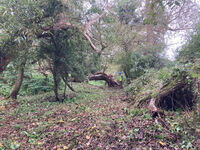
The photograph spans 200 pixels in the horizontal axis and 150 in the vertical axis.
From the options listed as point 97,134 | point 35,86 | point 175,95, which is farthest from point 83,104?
point 35,86

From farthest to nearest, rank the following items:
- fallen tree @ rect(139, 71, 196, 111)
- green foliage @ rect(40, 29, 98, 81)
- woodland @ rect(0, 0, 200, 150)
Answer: green foliage @ rect(40, 29, 98, 81), fallen tree @ rect(139, 71, 196, 111), woodland @ rect(0, 0, 200, 150)

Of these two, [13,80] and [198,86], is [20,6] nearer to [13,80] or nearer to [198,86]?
[198,86]

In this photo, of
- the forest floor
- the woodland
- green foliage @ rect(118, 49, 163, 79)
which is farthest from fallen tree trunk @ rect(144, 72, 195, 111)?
green foliage @ rect(118, 49, 163, 79)

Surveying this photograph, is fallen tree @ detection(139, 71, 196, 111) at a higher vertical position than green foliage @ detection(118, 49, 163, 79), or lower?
lower

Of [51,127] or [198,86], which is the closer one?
[198,86]

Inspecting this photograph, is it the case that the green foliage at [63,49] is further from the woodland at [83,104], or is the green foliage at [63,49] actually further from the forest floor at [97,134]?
the forest floor at [97,134]

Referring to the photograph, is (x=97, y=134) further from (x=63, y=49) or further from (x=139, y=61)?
(x=139, y=61)

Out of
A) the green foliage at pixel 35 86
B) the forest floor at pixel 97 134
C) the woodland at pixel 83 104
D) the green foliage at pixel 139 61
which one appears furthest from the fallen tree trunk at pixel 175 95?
the green foliage at pixel 35 86

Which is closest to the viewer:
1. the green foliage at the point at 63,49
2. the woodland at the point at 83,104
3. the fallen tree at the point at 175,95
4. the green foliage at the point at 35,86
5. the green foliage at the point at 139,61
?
the woodland at the point at 83,104

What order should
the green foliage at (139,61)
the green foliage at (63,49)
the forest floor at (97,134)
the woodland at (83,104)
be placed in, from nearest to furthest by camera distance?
1. the forest floor at (97,134)
2. the woodland at (83,104)
3. the green foliage at (63,49)
4. the green foliage at (139,61)

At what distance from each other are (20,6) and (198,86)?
18.0 feet

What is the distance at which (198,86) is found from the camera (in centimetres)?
332

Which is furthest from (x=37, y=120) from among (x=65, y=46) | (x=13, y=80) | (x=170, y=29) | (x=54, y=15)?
(x=170, y=29)

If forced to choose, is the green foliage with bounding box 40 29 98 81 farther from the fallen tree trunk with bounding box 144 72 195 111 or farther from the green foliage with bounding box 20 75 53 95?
the green foliage with bounding box 20 75 53 95
